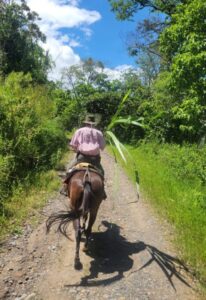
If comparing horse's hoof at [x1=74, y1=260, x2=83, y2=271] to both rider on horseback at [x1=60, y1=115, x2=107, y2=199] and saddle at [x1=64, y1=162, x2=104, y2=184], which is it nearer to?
saddle at [x1=64, y1=162, x2=104, y2=184]

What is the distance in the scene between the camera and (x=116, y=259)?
6.44 meters

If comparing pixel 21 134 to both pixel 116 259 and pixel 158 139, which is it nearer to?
pixel 116 259

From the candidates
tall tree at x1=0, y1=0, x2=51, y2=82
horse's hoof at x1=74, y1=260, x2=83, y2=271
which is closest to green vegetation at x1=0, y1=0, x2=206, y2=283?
horse's hoof at x1=74, y1=260, x2=83, y2=271

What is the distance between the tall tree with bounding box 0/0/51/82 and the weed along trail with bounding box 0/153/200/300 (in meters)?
33.9

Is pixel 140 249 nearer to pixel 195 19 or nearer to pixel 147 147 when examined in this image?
pixel 195 19

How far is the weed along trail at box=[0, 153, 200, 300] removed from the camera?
5262mm

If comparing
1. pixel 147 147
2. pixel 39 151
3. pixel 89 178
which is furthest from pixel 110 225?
pixel 147 147

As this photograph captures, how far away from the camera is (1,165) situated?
29.6 feet

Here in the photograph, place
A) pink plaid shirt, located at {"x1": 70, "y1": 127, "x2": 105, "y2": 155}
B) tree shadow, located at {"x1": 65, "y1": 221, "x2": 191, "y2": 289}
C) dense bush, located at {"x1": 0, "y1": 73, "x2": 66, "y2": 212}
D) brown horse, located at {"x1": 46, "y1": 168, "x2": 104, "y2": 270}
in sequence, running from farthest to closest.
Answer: dense bush, located at {"x1": 0, "y1": 73, "x2": 66, "y2": 212} < pink plaid shirt, located at {"x1": 70, "y1": 127, "x2": 105, "y2": 155} < brown horse, located at {"x1": 46, "y1": 168, "x2": 104, "y2": 270} < tree shadow, located at {"x1": 65, "y1": 221, "x2": 191, "y2": 289}

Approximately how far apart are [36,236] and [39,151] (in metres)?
6.23

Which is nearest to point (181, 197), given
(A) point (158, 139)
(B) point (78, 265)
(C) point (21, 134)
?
(B) point (78, 265)

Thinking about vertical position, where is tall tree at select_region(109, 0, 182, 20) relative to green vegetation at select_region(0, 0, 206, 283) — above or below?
above

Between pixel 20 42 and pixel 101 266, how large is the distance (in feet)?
133

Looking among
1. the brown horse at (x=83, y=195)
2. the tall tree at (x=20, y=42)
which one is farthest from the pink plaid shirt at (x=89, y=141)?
the tall tree at (x=20, y=42)
